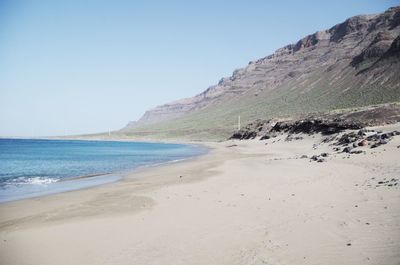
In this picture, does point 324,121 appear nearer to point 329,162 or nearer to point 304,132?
point 304,132

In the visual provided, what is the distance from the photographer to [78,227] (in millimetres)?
11383

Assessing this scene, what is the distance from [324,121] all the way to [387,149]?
2930cm

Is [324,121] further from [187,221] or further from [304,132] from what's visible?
[187,221]

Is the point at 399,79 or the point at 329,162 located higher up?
the point at 399,79

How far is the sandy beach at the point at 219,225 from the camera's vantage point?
8094mm

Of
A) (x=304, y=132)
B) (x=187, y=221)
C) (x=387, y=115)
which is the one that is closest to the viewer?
(x=187, y=221)

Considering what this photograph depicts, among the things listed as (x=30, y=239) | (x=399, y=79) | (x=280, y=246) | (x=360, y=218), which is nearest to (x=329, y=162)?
(x=360, y=218)

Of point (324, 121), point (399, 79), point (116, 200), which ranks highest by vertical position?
point (399, 79)

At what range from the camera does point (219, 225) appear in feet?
34.6

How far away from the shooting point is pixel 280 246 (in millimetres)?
8359

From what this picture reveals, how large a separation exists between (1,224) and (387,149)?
2446 cm

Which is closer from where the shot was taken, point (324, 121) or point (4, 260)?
point (4, 260)

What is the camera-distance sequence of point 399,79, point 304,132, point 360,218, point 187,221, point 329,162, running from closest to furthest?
point 360,218 → point 187,221 → point 329,162 → point 304,132 → point 399,79

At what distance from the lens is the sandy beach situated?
809 cm
